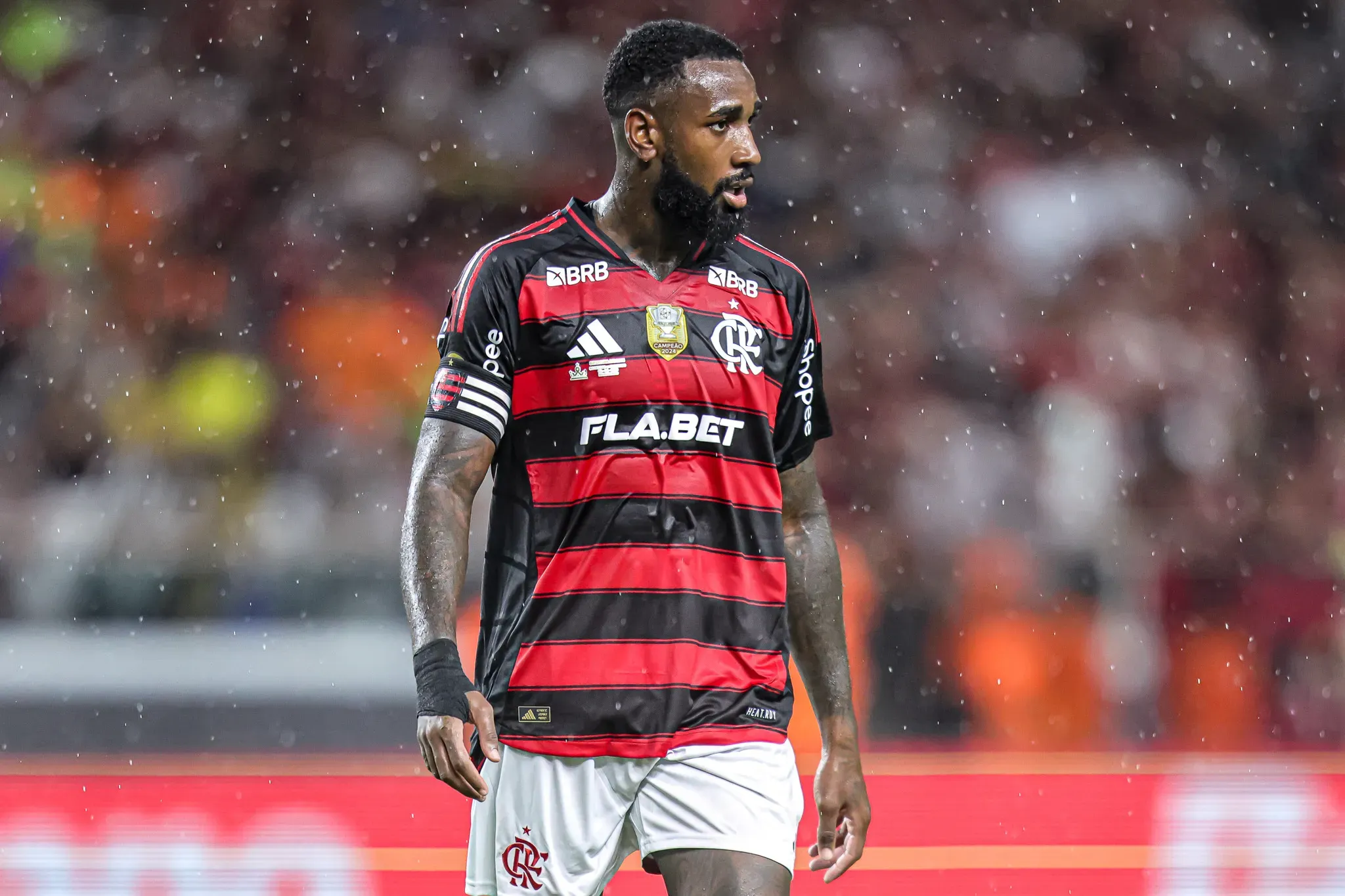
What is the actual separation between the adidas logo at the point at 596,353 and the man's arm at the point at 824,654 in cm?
39

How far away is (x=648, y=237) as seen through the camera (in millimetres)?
2580

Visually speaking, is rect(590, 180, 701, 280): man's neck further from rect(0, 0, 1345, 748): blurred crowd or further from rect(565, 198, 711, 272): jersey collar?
rect(0, 0, 1345, 748): blurred crowd

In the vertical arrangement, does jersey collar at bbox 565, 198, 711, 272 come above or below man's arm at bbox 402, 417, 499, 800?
above

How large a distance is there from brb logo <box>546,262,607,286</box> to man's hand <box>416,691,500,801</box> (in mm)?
715

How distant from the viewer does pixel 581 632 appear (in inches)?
95.3

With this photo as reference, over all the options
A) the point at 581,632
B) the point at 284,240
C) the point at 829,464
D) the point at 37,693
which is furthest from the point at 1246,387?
the point at 581,632

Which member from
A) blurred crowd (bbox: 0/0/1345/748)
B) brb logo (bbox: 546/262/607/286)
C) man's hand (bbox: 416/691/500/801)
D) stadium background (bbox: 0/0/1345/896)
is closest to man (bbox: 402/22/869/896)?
brb logo (bbox: 546/262/607/286)

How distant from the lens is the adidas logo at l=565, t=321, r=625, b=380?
245 cm

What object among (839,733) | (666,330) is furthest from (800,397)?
(839,733)

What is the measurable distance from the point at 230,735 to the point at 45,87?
5.18 m

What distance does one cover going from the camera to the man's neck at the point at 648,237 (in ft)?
8.43

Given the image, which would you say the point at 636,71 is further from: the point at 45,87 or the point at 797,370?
the point at 45,87

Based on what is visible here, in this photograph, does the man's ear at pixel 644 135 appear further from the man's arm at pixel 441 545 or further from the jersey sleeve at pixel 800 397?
the man's arm at pixel 441 545

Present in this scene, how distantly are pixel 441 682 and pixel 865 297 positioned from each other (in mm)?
5932
